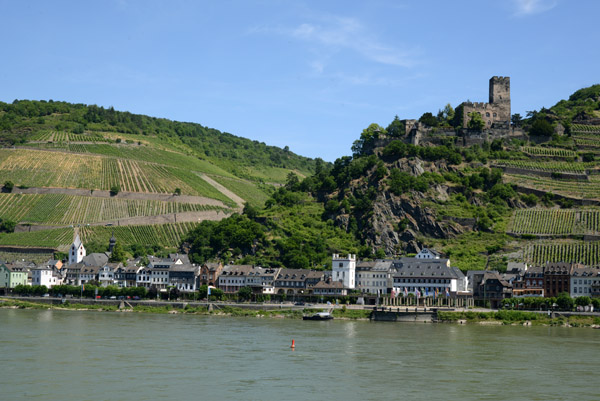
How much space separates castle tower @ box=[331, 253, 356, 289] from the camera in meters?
101

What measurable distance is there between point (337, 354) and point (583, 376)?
50.4ft

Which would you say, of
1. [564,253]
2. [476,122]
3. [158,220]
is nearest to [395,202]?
[476,122]

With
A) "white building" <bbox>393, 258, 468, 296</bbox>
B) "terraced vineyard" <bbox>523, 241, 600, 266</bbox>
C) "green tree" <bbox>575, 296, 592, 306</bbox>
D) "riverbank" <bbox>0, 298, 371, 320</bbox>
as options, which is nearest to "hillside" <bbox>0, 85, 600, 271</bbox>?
"terraced vineyard" <bbox>523, 241, 600, 266</bbox>

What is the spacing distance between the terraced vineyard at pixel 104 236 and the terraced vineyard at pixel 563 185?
53.8 m

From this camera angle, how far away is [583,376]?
46.5m

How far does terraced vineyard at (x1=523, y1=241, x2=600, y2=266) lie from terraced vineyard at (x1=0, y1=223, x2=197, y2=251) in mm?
56711

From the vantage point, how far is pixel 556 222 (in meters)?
109

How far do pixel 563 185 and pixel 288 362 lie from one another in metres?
80.1

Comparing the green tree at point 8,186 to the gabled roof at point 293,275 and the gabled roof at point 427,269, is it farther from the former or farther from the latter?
the gabled roof at point 427,269

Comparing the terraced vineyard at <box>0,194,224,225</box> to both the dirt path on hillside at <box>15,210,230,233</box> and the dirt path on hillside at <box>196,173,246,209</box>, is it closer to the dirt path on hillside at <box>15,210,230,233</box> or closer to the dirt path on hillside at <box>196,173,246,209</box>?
the dirt path on hillside at <box>15,210,230,233</box>

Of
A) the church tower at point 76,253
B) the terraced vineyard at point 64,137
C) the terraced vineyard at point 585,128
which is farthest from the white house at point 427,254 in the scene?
the terraced vineyard at point 64,137

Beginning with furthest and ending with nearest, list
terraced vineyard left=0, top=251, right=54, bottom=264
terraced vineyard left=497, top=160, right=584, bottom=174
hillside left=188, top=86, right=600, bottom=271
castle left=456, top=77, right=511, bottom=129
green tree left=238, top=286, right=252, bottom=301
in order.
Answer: castle left=456, top=77, right=511, bottom=129 → terraced vineyard left=0, top=251, right=54, bottom=264 → terraced vineyard left=497, top=160, right=584, bottom=174 → hillside left=188, top=86, right=600, bottom=271 → green tree left=238, top=286, right=252, bottom=301

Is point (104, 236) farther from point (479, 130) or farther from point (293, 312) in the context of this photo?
point (479, 130)

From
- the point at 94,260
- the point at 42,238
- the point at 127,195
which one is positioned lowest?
the point at 94,260
